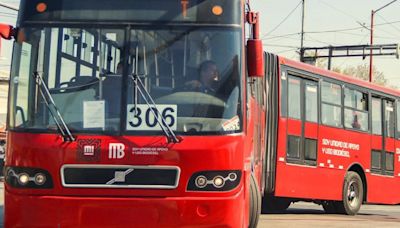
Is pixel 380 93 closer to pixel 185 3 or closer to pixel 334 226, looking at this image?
pixel 334 226

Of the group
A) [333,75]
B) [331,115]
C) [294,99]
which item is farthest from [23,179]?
[333,75]

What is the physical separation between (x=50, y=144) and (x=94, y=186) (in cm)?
64

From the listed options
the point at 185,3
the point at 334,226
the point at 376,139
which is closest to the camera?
the point at 185,3

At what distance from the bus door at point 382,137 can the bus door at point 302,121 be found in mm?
2813

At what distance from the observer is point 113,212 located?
682cm

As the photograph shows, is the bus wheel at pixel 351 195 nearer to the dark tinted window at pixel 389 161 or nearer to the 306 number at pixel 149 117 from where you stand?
the dark tinted window at pixel 389 161

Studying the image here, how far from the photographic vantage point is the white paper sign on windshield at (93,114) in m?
7.02

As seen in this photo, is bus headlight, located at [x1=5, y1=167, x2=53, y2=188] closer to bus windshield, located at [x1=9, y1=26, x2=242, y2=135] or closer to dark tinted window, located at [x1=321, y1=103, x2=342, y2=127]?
bus windshield, located at [x1=9, y1=26, x2=242, y2=135]

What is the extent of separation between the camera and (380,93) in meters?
16.8

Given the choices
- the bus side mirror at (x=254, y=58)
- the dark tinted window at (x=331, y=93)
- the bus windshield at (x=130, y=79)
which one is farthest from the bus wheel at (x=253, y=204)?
the dark tinted window at (x=331, y=93)

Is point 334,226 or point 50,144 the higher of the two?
point 50,144

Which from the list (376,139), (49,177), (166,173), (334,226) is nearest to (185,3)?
(166,173)

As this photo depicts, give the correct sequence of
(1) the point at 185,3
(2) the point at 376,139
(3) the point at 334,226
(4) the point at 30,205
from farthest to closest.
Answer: (2) the point at 376,139, (3) the point at 334,226, (1) the point at 185,3, (4) the point at 30,205

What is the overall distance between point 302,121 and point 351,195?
2673 millimetres
